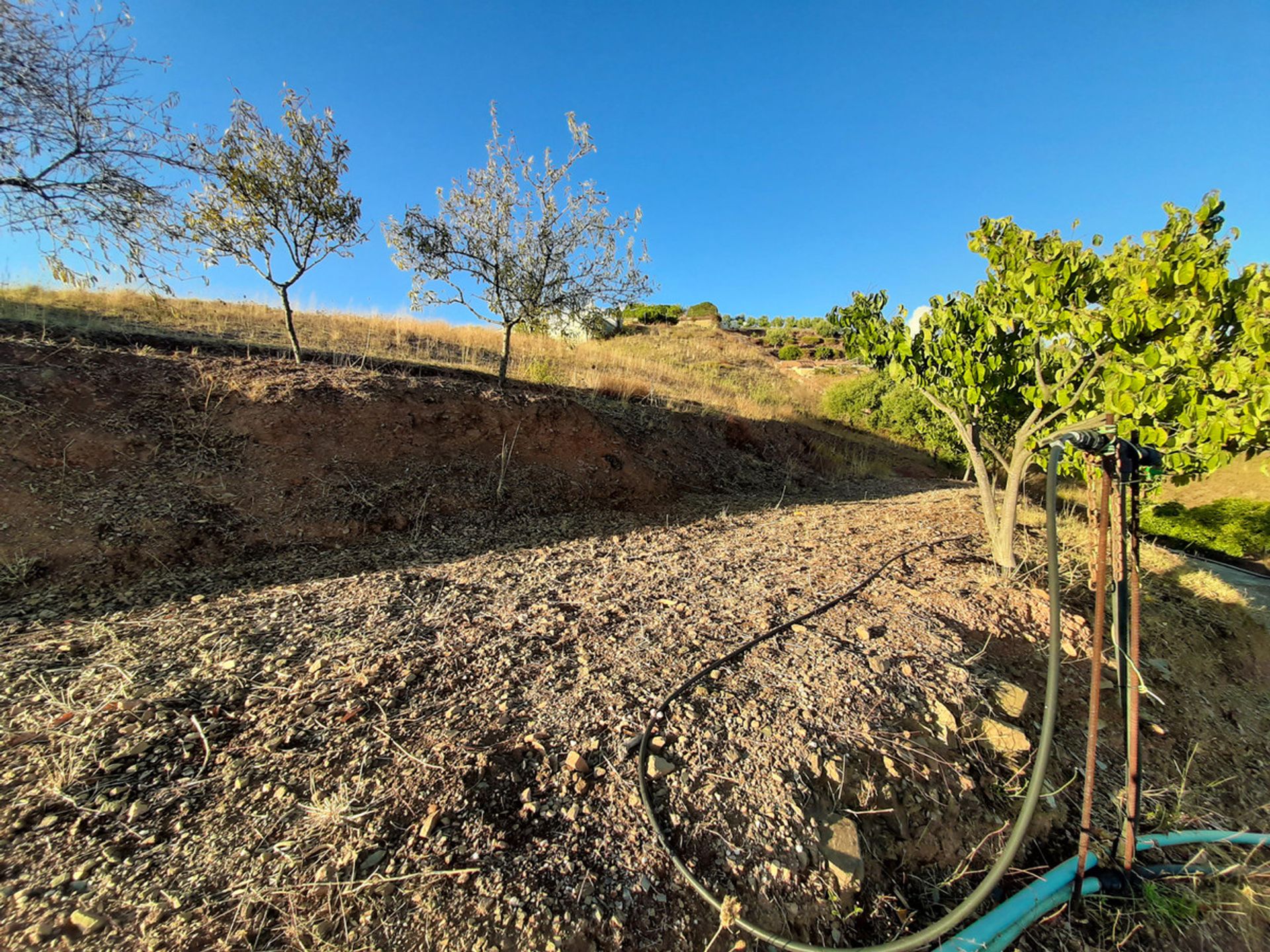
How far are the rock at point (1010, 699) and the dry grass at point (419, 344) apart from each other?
866cm

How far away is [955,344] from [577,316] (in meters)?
6.71

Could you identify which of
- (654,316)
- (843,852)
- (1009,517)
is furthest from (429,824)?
(654,316)

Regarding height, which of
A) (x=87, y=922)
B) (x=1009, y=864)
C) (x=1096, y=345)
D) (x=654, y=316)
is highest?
(x=654, y=316)

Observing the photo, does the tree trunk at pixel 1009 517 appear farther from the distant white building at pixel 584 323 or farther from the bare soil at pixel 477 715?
the distant white building at pixel 584 323

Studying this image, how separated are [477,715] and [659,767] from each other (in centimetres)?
91

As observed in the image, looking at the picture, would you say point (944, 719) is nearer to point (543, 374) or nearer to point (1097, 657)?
point (1097, 657)

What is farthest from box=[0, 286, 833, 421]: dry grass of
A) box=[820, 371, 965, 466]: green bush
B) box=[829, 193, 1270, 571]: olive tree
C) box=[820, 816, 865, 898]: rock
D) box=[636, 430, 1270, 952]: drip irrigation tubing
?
box=[820, 816, 865, 898]: rock

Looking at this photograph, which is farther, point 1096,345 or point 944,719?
point 1096,345

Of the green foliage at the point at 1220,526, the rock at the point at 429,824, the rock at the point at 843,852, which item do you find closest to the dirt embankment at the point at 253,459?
the rock at the point at 429,824

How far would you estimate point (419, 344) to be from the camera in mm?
12570

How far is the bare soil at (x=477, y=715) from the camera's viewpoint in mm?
1648

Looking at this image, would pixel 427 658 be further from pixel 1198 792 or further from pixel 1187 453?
pixel 1187 453

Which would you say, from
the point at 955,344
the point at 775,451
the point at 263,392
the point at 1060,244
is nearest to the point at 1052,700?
the point at 955,344

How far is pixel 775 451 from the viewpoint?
1228 cm
